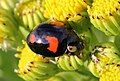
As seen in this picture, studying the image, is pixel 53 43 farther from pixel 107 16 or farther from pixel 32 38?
pixel 107 16

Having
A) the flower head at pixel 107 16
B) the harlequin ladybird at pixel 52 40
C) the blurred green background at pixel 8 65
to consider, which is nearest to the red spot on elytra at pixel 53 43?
the harlequin ladybird at pixel 52 40

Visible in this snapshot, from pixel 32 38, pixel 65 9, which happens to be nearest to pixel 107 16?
pixel 65 9

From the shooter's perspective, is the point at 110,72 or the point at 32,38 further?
the point at 32,38

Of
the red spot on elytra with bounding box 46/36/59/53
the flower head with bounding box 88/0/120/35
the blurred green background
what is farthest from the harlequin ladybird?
the blurred green background

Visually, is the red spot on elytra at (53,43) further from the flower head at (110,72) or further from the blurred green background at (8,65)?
the blurred green background at (8,65)

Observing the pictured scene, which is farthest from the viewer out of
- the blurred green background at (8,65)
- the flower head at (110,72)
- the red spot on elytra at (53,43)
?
the blurred green background at (8,65)
